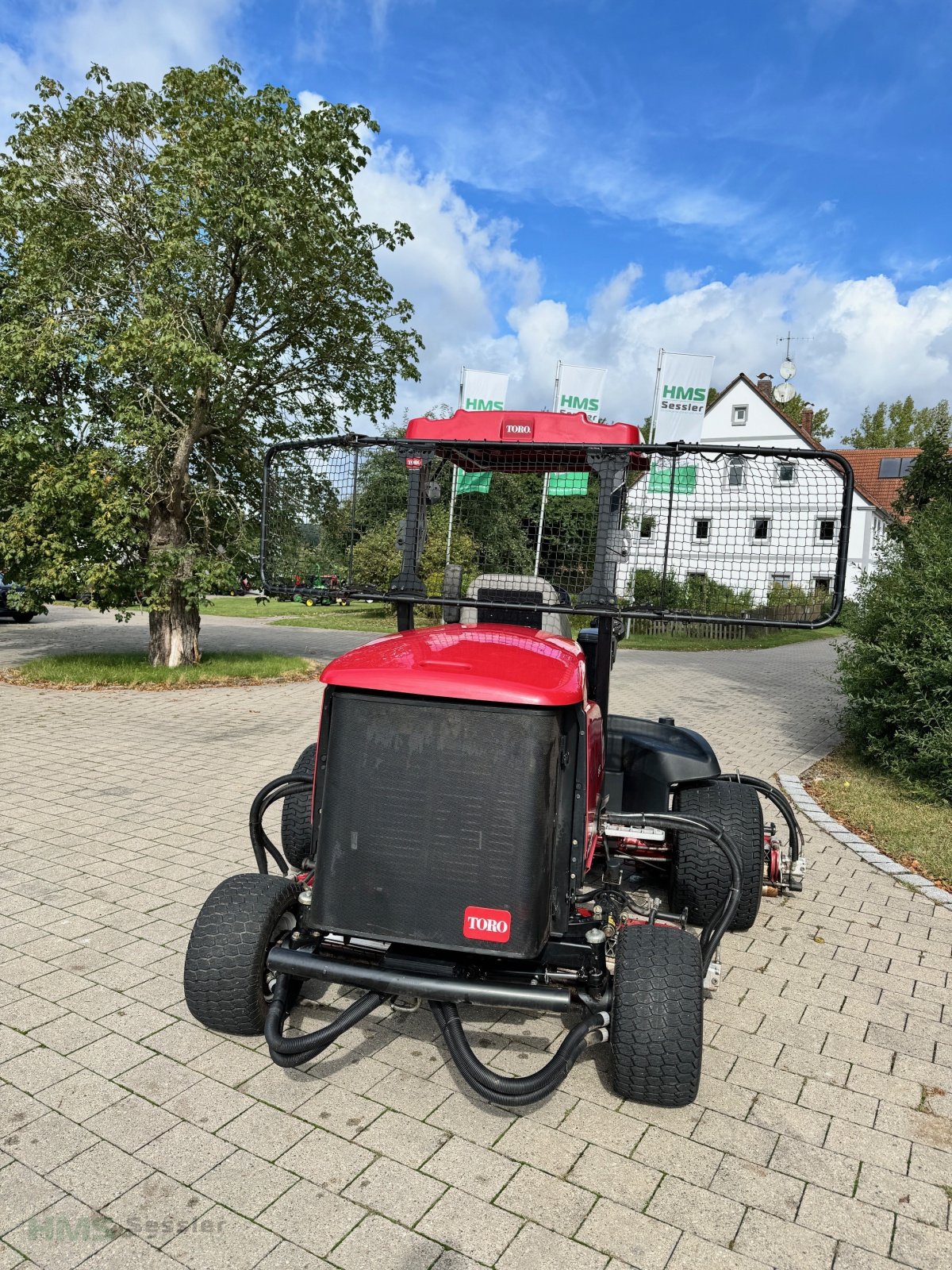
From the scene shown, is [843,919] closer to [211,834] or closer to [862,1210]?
[862,1210]

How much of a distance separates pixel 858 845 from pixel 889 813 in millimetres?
784

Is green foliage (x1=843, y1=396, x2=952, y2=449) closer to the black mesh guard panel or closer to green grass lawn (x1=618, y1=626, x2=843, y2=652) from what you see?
green grass lawn (x1=618, y1=626, x2=843, y2=652)

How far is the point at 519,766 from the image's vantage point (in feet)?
8.82

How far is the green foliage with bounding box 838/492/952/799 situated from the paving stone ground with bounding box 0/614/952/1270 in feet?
8.22

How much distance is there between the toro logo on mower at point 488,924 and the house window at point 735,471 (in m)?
1.78

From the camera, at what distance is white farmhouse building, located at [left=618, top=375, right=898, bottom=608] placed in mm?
3236

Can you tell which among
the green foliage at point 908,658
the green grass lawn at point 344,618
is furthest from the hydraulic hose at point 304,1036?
the green grass lawn at point 344,618

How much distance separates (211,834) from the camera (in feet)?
18.1

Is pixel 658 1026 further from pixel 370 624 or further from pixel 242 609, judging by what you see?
pixel 242 609

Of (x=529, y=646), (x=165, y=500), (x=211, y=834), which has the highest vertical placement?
(x=165, y=500)

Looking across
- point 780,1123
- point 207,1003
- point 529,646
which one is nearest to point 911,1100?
point 780,1123

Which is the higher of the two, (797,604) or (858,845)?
(797,604)

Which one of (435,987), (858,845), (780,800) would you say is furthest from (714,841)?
(858,845)

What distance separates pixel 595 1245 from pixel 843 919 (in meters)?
2.83
